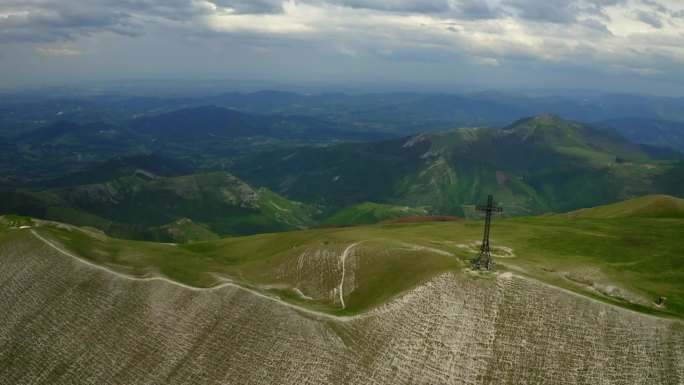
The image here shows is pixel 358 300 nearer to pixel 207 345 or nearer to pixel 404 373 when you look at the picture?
pixel 404 373

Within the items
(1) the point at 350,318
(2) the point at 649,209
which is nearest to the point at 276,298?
(1) the point at 350,318

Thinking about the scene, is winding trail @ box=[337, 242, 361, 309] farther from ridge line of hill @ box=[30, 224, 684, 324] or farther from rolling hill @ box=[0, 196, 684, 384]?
ridge line of hill @ box=[30, 224, 684, 324]

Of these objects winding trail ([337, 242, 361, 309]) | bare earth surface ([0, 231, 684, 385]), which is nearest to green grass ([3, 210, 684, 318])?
winding trail ([337, 242, 361, 309])

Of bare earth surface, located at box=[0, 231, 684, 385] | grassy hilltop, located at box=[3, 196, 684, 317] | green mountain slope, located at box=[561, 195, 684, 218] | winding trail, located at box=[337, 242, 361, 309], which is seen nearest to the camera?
bare earth surface, located at box=[0, 231, 684, 385]

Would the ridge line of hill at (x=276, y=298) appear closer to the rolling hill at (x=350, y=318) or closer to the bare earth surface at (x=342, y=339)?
the rolling hill at (x=350, y=318)

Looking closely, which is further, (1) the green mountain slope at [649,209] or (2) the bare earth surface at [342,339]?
(1) the green mountain slope at [649,209]

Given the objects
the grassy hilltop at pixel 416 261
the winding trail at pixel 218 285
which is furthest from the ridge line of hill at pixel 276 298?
the grassy hilltop at pixel 416 261
